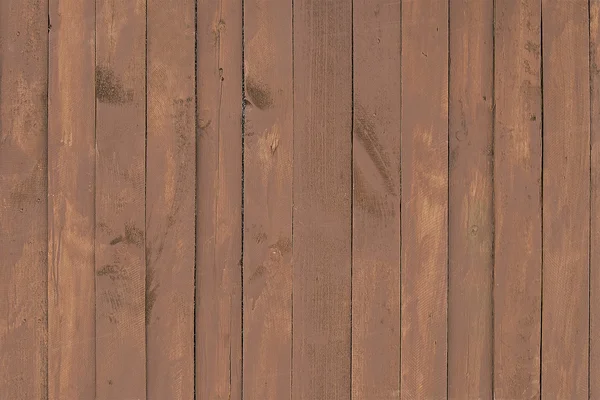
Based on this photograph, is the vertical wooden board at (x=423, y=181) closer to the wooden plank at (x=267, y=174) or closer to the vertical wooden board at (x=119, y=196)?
the wooden plank at (x=267, y=174)

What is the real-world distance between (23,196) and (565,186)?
146 centimetres

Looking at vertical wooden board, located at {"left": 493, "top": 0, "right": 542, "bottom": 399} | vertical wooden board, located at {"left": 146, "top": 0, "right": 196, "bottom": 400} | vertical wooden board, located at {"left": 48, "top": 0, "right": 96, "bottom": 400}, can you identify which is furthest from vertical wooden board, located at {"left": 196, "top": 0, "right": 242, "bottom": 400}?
vertical wooden board, located at {"left": 493, "top": 0, "right": 542, "bottom": 399}

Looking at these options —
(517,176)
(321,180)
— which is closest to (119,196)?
(321,180)

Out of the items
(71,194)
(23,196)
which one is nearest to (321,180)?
(71,194)

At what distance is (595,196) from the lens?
6.68 feet

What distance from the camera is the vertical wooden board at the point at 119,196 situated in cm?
A: 196

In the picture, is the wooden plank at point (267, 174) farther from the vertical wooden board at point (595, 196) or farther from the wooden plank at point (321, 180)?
the vertical wooden board at point (595, 196)

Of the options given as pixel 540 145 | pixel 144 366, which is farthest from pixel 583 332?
pixel 144 366

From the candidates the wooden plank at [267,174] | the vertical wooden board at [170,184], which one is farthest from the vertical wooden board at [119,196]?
the wooden plank at [267,174]

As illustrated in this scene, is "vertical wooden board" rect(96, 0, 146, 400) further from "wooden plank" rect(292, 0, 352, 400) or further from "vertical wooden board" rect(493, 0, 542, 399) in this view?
"vertical wooden board" rect(493, 0, 542, 399)

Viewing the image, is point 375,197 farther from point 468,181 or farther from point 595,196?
point 595,196

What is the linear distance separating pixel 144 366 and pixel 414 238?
2.63 ft

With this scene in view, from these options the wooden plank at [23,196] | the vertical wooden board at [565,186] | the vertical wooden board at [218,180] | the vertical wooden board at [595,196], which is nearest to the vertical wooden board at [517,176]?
the vertical wooden board at [565,186]

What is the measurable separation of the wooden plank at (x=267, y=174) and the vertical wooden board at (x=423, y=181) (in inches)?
12.5
